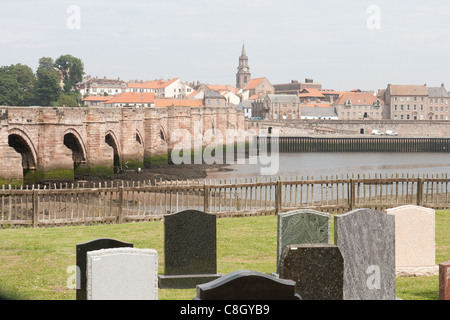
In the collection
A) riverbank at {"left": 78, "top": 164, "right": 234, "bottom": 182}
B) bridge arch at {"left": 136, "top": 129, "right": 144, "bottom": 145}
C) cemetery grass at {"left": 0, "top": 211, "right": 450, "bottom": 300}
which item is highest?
bridge arch at {"left": 136, "top": 129, "right": 144, "bottom": 145}

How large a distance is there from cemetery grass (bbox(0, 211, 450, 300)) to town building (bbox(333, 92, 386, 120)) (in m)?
132

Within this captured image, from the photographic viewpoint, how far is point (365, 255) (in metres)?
10.6

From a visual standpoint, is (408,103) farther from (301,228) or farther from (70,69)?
(301,228)

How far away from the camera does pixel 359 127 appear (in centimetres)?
12775

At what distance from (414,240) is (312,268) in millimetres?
3784

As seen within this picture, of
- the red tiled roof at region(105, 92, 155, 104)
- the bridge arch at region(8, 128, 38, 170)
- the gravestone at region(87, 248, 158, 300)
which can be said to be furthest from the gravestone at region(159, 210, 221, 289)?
the red tiled roof at region(105, 92, 155, 104)

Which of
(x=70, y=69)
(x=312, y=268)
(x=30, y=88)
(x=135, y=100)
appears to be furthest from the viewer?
(x=70, y=69)

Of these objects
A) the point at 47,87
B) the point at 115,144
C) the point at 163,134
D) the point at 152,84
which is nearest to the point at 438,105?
the point at 152,84

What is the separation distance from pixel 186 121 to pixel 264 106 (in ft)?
271

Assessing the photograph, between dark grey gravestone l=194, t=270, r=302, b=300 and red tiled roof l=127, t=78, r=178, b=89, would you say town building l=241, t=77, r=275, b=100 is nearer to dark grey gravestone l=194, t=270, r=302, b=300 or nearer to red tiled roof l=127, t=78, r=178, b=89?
red tiled roof l=127, t=78, r=178, b=89

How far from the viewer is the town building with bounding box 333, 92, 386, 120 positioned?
150500 mm

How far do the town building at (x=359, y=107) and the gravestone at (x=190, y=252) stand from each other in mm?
142052

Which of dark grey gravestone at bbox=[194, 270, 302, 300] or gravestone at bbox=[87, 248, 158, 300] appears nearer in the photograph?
dark grey gravestone at bbox=[194, 270, 302, 300]
